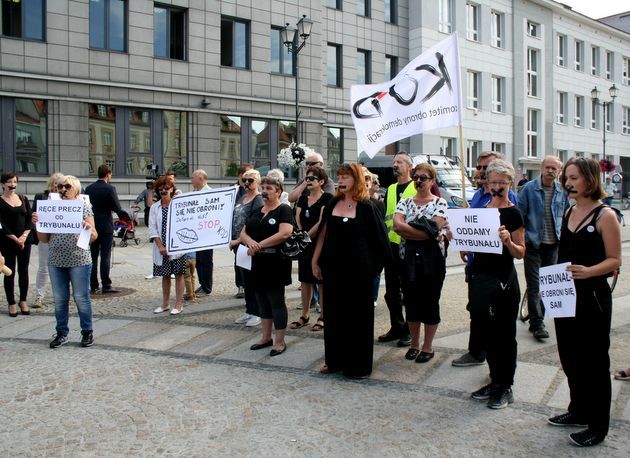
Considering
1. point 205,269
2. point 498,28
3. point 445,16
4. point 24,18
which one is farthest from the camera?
point 498,28

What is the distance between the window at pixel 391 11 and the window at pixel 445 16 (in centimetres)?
277

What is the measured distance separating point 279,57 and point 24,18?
9.95 metres

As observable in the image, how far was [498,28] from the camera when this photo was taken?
1438 inches

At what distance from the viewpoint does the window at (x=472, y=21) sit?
113 ft

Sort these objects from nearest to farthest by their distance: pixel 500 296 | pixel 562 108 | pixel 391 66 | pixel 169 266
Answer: pixel 500 296, pixel 169 266, pixel 391 66, pixel 562 108

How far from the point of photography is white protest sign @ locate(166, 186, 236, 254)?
24.1 ft

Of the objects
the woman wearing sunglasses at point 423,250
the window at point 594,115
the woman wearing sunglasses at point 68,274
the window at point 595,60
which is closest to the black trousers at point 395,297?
the woman wearing sunglasses at point 423,250

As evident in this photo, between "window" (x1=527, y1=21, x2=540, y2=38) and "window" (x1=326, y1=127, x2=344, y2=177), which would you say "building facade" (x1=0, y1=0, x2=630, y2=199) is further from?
"window" (x1=527, y1=21, x2=540, y2=38)

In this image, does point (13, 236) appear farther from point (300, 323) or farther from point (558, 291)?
point (558, 291)

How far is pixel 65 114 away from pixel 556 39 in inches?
1283

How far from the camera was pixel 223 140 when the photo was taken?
24297mm

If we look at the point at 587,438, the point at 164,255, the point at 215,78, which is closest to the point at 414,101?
the point at 164,255

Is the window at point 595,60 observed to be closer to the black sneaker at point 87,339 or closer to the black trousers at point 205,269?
the black trousers at point 205,269

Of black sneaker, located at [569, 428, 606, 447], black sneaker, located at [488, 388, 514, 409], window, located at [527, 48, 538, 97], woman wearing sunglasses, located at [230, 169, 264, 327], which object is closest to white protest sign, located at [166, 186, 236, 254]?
woman wearing sunglasses, located at [230, 169, 264, 327]
